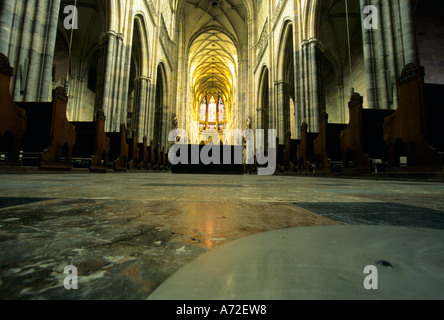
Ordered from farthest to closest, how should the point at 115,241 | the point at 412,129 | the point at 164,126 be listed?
1. the point at 164,126
2. the point at 412,129
3. the point at 115,241

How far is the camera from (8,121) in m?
3.52

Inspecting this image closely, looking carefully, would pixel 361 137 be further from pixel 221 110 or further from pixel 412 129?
pixel 221 110

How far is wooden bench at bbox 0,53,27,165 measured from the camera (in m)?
3.46

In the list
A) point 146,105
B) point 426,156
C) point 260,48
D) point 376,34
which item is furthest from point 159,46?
point 426,156

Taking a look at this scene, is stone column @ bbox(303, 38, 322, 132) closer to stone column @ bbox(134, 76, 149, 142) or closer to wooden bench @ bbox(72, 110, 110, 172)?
wooden bench @ bbox(72, 110, 110, 172)

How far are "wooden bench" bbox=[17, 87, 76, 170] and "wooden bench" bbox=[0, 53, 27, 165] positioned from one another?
364mm

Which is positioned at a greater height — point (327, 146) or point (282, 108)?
point (282, 108)

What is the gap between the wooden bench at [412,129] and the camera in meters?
3.13

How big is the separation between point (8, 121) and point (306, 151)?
246 inches

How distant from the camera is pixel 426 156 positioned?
10.2ft

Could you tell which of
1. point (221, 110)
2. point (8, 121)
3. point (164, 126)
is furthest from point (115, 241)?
point (221, 110)

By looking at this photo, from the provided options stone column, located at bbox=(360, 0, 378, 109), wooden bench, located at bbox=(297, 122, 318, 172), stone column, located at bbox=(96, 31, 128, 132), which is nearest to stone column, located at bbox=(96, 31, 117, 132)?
stone column, located at bbox=(96, 31, 128, 132)
